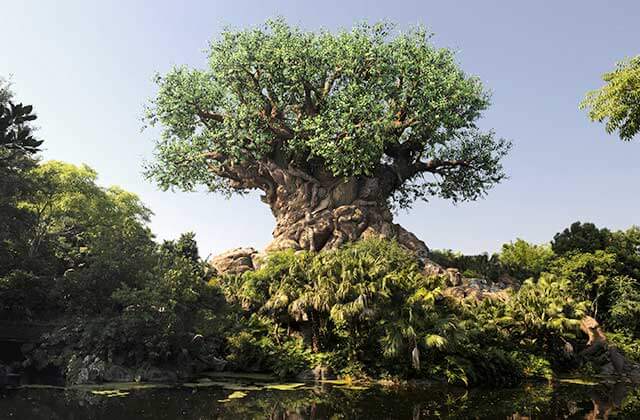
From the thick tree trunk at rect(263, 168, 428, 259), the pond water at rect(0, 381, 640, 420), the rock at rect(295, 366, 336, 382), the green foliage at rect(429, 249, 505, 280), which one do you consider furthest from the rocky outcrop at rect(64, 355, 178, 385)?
the green foliage at rect(429, 249, 505, 280)

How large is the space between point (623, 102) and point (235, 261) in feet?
71.4

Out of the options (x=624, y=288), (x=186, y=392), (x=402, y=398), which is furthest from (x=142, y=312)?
(x=624, y=288)

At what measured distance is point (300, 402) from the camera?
1466cm

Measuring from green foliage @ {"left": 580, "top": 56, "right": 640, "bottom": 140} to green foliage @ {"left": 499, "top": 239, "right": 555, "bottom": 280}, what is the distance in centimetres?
1586

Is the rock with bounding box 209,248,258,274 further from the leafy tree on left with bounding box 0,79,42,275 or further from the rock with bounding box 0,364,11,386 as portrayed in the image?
the rock with bounding box 0,364,11,386

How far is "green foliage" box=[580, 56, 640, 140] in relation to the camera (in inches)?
674

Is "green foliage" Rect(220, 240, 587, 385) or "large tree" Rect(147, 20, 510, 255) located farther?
"large tree" Rect(147, 20, 510, 255)

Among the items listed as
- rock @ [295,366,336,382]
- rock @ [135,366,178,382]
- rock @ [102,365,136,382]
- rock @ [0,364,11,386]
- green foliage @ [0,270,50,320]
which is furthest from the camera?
green foliage @ [0,270,50,320]

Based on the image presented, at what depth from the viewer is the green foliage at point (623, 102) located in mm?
17109

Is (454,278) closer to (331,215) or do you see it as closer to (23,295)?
(331,215)

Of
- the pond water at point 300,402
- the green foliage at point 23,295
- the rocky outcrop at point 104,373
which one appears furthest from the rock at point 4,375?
the green foliage at point 23,295

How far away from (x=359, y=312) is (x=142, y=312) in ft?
25.9

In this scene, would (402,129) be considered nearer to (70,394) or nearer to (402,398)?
(402,398)

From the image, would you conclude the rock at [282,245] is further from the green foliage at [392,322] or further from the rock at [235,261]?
the green foliage at [392,322]
